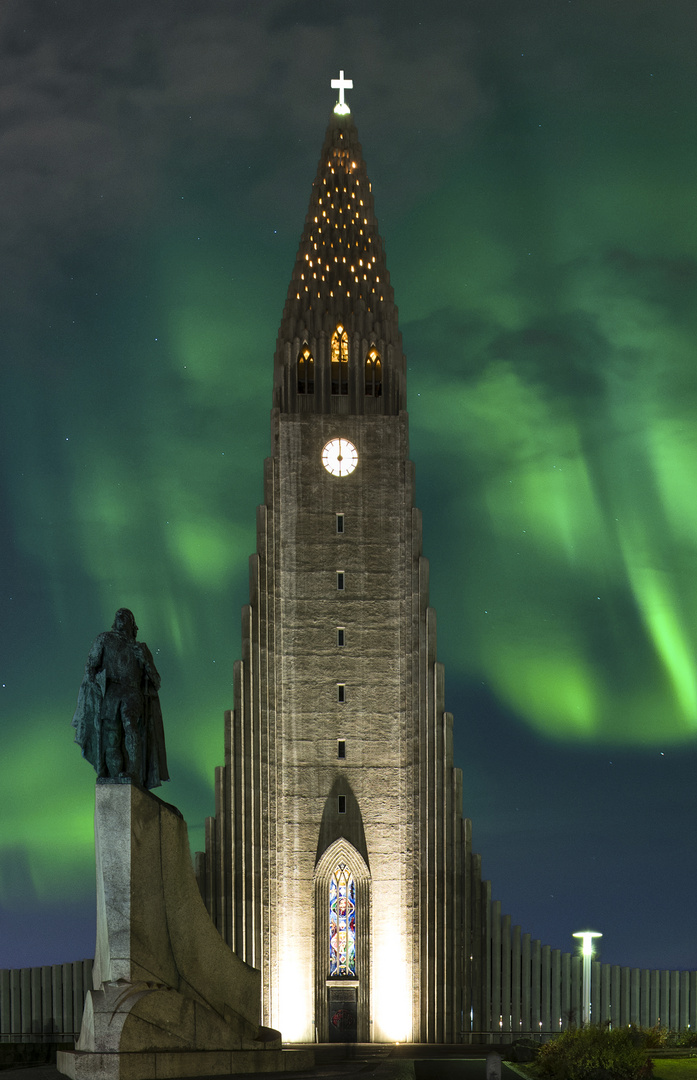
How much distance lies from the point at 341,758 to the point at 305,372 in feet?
38.9

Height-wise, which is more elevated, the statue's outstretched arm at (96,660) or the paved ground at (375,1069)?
the statue's outstretched arm at (96,660)

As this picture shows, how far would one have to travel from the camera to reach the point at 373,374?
48.0m

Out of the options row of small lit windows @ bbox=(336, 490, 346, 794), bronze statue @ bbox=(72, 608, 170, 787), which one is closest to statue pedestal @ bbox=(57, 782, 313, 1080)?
bronze statue @ bbox=(72, 608, 170, 787)

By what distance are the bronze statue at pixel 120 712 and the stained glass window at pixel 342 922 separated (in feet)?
78.5

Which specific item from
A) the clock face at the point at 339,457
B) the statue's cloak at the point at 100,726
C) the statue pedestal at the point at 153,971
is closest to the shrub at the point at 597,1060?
the statue pedestal at the point at 153,971

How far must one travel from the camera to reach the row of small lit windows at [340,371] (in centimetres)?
4794

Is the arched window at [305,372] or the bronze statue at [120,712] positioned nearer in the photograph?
the bronze statue at [120,712]

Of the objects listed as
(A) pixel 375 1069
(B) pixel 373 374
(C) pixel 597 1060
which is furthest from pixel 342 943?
(A) pixel 375 1069

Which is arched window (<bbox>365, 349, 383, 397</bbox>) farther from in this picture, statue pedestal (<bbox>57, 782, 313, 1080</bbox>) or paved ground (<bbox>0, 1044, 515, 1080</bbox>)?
statue pedestal (<bbox>57, 782, 313, 1080</bbox>)

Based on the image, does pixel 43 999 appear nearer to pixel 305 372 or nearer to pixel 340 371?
pixel 305 372

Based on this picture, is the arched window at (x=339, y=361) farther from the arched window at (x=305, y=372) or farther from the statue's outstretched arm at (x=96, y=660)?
the statue's outstretched arm at (x=96, y=660)

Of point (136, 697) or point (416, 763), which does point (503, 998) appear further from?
point (136, 697)

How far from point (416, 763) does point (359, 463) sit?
907 centimetres

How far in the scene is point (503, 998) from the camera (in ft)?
149
